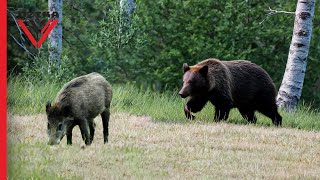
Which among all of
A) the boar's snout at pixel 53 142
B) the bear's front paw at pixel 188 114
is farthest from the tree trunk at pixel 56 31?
the boar's snout at pixel 53 142

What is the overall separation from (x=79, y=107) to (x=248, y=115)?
509 centimetres

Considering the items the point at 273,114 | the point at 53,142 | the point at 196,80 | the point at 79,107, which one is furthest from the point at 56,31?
the point at 53,142

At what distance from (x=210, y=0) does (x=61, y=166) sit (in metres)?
13.1

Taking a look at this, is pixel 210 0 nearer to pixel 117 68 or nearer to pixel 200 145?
pixel 117 68

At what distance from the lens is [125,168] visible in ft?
21.4

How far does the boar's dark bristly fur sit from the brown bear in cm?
275

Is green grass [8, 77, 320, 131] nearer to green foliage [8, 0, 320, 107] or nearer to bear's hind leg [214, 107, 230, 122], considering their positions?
bear's hind leg [214, 107, 230, 122]

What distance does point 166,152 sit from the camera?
769 cm

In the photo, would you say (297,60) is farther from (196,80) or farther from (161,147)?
(161,147)

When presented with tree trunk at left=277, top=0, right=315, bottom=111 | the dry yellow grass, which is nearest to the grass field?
the dry yellow grass

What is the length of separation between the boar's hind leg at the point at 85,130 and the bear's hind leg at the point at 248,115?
4.87 m

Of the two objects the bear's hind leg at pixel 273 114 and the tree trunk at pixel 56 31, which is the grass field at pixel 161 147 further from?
the tree trunk at pixel 56 31

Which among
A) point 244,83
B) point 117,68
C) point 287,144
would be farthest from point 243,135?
point 117,68

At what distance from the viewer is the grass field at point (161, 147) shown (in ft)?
21.3
